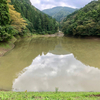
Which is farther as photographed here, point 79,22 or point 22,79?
point 79,22

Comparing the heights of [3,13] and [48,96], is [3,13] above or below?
above

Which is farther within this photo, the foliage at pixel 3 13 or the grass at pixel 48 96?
the foliage at pixel 3 13

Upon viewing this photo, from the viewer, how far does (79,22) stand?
32094 millimetres

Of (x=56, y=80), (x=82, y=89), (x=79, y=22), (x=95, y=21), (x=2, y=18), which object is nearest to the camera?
(x=82, y=89)

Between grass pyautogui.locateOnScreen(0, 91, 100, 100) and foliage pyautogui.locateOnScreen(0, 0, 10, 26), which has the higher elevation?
foliage pyautogui.locateOnScreen(0, 0, 10, 26)

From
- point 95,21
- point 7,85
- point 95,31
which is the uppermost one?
point 95,21

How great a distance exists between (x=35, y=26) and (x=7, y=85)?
52.1 meters

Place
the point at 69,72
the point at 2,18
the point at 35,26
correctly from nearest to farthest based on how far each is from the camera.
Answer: the point at 69,72 < the point at 2,18 < the point at 35,26

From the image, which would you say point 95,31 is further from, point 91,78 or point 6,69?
point 6,69

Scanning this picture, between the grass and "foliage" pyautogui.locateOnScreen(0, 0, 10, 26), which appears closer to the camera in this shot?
the grass

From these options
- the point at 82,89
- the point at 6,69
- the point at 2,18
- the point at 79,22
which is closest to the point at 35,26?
the point at 79,22

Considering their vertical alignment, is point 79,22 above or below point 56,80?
above

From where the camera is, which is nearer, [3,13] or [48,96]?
[48,96]

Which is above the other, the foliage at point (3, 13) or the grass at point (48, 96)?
the foliage at point (3, 13)
